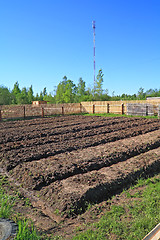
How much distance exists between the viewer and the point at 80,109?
28.4 meters

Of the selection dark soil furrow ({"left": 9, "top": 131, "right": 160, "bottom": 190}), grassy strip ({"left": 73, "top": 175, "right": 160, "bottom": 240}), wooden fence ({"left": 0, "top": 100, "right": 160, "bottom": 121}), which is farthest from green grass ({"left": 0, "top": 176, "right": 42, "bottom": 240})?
wooden fence ({"left": 0, "top": 100, "right": 160, "bottom": 121})

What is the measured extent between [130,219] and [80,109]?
2540 cm

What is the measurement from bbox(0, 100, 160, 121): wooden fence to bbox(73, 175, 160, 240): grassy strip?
16.0 meters

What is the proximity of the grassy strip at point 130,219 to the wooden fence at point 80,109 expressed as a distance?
16.0 m

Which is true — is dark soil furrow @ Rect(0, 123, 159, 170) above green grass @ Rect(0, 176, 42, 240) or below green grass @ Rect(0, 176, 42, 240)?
above

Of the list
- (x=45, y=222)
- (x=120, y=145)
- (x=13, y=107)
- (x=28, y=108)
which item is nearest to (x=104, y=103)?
(x=28, y=108)

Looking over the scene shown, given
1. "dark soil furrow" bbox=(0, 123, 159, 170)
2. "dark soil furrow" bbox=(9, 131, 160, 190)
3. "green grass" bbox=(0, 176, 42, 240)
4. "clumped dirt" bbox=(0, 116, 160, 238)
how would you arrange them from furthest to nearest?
1. "dark soil furrow" bbox=(0, 123, 159, 170)
2. "dark soil furrow" bbox=(9, 131, 160, 190)
3. "clumped dirt" bbox=(0, 116, 160, 238)
4. "green grass" bbox=(0, 176, 42, 240)

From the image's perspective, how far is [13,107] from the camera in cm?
2205

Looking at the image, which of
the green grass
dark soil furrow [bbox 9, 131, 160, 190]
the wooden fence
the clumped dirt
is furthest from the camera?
the wooden fence

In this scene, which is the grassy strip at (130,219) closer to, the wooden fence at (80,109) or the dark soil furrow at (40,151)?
the dark soil furrow at (40,151)

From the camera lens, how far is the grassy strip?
2.78 meters

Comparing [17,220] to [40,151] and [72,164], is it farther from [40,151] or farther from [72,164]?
[40,151]

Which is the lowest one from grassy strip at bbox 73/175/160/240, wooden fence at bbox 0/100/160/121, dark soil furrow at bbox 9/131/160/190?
grassy strip at bbox 73/175/160/240

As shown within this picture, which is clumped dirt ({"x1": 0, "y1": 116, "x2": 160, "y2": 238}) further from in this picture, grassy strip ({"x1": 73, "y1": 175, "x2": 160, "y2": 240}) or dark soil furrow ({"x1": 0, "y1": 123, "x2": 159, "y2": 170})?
grassy strip ({"x1": 73, "y1": 175, "x2": 160, "y2": 240})
